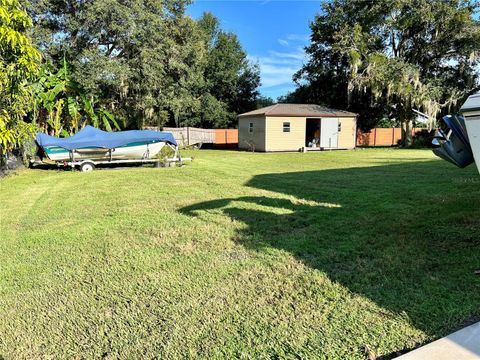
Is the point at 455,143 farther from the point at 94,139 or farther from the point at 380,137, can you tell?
the point at 380,137

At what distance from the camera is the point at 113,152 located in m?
13.0

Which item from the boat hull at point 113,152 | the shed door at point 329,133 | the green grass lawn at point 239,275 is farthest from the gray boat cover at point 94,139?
the shed door at point 329,133

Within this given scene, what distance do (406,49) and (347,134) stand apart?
7.09 metres

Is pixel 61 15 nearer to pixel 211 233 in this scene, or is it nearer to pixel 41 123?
pixel 41 123

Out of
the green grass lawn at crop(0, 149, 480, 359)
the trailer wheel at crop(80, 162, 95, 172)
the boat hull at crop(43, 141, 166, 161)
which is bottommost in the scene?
the green grass lawn at crop(0, 149, 480, 359)

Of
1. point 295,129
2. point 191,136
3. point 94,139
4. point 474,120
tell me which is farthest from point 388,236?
point 191,136

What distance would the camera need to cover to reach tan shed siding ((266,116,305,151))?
890 inches

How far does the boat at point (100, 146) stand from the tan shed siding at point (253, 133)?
33.7ft

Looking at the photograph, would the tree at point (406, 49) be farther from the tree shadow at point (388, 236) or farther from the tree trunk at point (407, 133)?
the tree shadow at point (388, 236)

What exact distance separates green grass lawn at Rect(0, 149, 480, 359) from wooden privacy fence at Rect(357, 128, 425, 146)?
952 inches

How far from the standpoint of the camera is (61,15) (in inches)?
712

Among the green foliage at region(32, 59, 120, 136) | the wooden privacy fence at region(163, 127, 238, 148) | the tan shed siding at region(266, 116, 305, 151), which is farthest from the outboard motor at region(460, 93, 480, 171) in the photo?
the wooden privacy fence at region(163, 127, 238, 148)

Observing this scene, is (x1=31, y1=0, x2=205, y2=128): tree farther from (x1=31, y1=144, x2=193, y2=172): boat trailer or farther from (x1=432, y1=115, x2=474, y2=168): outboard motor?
(x1=432, y1=115, x2=474, y2=168): outboard motor

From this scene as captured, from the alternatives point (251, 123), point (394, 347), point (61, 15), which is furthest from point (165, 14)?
point (394, 347)
